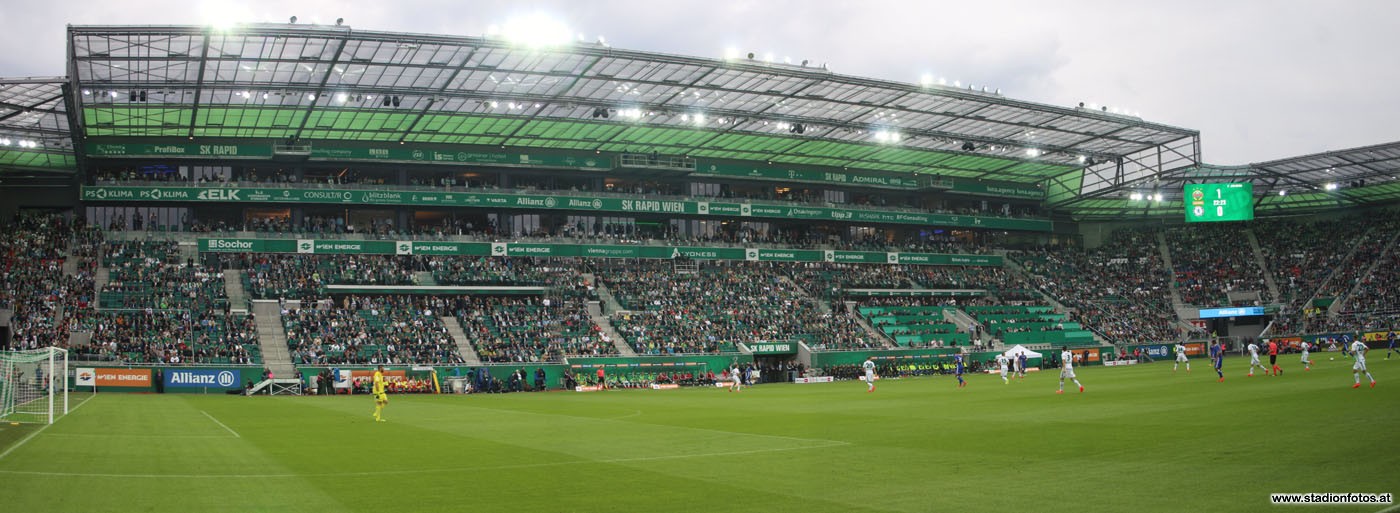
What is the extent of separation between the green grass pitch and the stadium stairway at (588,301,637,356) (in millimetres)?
26872

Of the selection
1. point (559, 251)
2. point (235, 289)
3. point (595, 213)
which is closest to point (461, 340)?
point (559, 251)

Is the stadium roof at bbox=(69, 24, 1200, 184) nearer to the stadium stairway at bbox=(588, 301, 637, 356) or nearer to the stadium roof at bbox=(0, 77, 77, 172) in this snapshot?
the stadium roof at bbox=(0, 77, 77, 172)

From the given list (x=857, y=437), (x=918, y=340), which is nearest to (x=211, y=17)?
(x=857, y=437)

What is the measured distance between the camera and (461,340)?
54.4 metres

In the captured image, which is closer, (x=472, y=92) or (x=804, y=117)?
(x=472, y=92)

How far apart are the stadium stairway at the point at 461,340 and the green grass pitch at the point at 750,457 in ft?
73.0

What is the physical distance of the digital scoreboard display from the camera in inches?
2491

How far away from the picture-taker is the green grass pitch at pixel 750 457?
1207cm

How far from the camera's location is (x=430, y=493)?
1312cm

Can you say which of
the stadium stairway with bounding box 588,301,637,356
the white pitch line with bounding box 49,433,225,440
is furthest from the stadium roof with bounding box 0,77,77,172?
the stadium stairway with bounding box 588,301,637,356

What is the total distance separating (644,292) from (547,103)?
1517 cm

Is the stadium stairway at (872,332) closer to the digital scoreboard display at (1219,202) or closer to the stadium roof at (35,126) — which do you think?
the digital scoreboard display at (1219,202)

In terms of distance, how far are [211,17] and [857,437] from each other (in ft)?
106

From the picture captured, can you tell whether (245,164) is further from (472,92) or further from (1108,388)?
(1108,388)
